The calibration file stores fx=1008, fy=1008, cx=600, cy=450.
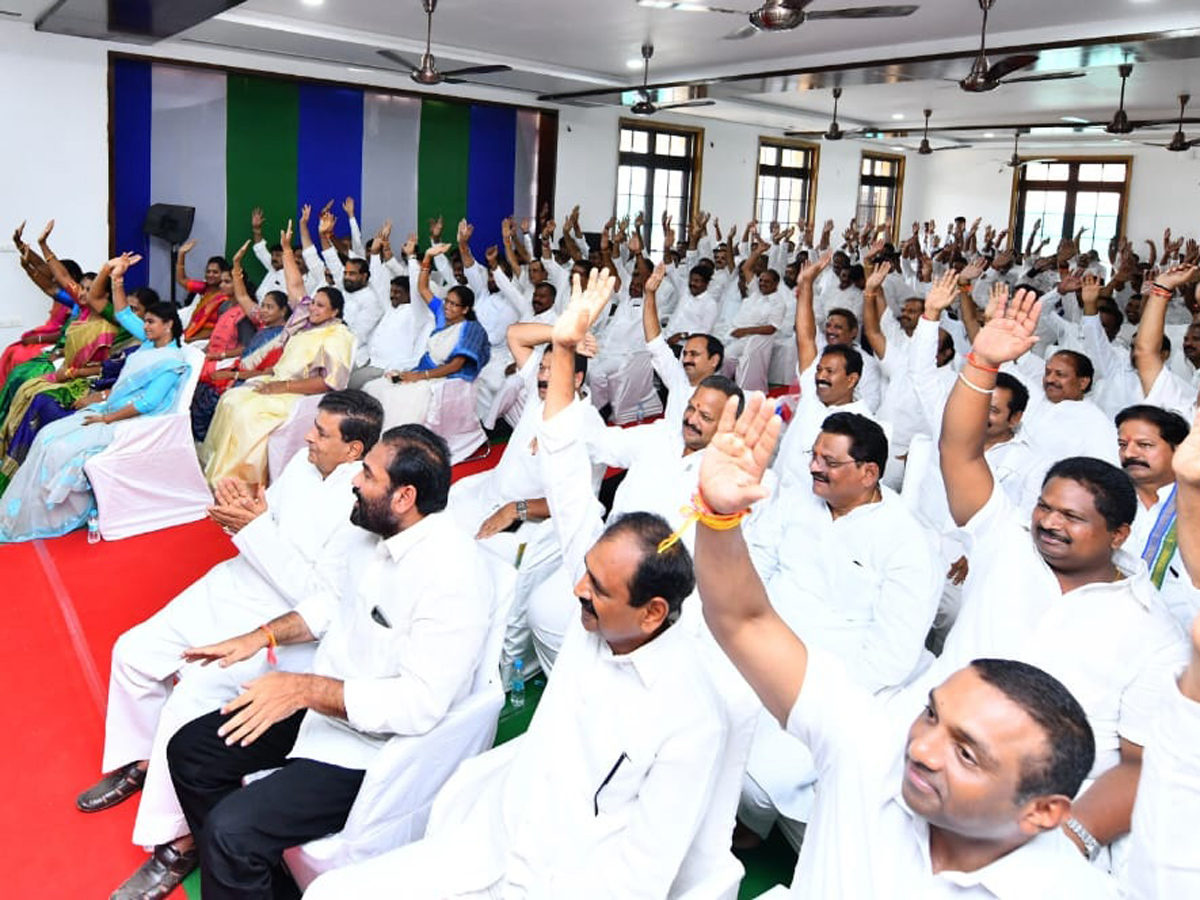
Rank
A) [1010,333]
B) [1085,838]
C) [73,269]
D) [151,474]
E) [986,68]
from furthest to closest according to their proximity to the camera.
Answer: [73,269] < [986,68] < [151,474] < [1010,333] < [1085,838]

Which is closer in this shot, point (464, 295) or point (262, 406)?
point (262, 406)

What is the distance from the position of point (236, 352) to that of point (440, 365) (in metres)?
1.34

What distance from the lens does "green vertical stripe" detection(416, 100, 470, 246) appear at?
411 inches

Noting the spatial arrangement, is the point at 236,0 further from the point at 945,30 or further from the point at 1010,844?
the point at 1010,844

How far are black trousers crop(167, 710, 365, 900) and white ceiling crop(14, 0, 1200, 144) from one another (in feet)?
18.2

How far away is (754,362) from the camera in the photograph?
7930 millimetres

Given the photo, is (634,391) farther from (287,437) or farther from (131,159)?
(131,159)

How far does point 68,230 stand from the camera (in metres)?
7.86

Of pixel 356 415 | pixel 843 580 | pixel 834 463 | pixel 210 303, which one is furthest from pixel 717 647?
pixel 210 303

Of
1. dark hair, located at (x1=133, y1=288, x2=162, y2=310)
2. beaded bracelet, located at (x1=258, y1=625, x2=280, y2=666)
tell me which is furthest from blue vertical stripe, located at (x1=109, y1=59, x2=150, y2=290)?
beaded bracelet, located at (x1=258, y1=625, x2=280, y2=666)

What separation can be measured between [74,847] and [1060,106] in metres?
11.8

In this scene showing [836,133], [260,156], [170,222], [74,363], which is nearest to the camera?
[74,363]

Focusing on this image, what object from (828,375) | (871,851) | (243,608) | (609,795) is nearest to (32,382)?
(243,608)

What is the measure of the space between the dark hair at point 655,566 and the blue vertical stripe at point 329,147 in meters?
8.59
